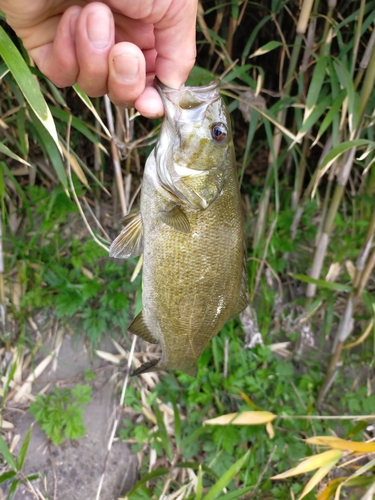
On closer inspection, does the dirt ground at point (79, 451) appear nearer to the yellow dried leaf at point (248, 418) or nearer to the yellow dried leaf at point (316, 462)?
the yellow dried leaf at point (248, 418)

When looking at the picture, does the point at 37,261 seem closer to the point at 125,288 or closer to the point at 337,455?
the point at 125,288

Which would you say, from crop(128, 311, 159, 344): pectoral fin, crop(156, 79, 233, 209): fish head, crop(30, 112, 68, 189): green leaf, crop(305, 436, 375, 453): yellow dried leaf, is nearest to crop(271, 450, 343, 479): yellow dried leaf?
crop(305, 436, 375, 453): yellow dried leaf

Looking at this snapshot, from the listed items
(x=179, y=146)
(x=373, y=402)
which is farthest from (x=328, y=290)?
(x=179, y=146)

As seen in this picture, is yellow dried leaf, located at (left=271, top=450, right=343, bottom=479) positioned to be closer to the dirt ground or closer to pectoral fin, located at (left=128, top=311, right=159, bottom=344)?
pectoral fin, located at (left=128, top=311, right=159, bottom=344)

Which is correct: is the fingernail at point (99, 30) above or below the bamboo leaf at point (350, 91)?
above

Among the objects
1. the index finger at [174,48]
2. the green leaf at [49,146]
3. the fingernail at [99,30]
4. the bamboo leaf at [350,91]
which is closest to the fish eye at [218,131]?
the index finger at [174,48]

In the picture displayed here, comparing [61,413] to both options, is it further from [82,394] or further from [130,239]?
[130,239]
